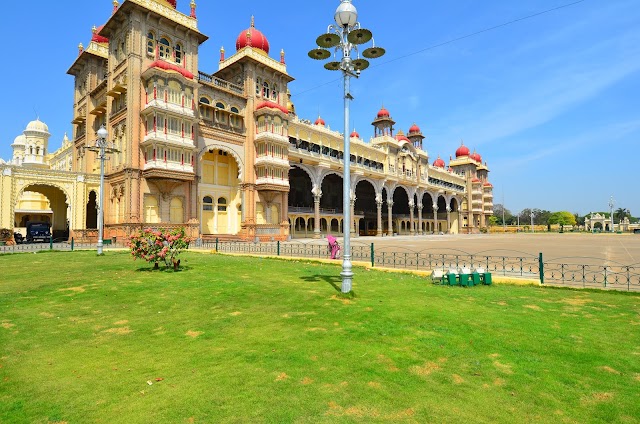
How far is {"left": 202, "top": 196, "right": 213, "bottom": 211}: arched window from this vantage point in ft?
108

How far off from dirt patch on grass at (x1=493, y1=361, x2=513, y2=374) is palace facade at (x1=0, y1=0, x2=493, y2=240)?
2075cm

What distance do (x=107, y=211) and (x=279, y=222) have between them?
15.8m

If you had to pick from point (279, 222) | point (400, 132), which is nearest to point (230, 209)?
point (279, 222)

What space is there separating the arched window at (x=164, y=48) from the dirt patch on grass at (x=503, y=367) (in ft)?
108

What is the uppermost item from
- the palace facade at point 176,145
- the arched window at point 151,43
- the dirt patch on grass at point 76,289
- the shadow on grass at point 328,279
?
the arched window at point 151,43

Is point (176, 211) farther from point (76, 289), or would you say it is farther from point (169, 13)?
point (76, 289)

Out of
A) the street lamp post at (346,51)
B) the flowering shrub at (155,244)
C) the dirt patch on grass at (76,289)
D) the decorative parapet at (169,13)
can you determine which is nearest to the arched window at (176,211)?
the decorative parapet at (169,13)

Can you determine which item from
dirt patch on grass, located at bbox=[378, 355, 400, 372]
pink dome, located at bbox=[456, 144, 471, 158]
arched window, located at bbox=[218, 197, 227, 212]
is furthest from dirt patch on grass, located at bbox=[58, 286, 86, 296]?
pink dome, located at bbox=[456, 144, 471, 158]

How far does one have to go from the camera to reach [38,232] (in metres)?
31.1

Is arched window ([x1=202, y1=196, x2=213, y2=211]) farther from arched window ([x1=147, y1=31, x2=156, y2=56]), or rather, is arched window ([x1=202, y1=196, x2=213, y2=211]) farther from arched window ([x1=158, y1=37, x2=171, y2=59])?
arched window ([x1=147, y1=31, x2=156, y2=56])

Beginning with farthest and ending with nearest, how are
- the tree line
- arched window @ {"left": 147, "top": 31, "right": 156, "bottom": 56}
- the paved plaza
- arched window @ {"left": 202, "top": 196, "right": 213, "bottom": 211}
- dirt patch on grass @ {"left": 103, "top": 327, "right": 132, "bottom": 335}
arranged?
the tree line
arched window @ {"left": 202, "top": 196, "right": 213, "bottom": 211}
arched window @ {"left": 147, "top": 31, "right": 156, "bottom": 56}
the paved plaza
dirt patch on grass @ {"left": 103, "top": 327, "right": 132, "bottom": 335}

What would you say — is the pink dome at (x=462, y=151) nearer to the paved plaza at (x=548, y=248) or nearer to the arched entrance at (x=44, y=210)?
the paved plaza at (x=548, y=248)

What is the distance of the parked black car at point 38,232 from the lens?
1201 inches

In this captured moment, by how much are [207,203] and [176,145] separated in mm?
7314
